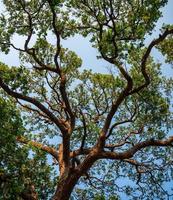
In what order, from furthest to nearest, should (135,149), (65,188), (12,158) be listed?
1. (135,149)
2. (65,188)
3. (12,158)

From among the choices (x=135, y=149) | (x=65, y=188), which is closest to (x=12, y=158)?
(x=65, y=188)

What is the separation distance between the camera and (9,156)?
1510cm

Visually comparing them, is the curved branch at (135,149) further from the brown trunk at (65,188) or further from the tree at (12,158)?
the tree at (12,158)

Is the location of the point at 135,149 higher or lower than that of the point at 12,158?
higher

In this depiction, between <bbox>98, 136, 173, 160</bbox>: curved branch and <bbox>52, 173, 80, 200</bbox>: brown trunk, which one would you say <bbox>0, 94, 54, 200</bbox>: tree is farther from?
<bbox>98, 136, 173, 160</bbox>: curved branch

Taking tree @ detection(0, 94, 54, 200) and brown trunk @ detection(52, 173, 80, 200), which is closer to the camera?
tree @ detection(0, 94, 54, 200)

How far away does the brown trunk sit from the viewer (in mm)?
17453

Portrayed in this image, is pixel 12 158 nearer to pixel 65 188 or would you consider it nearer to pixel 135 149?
pixel 65 188

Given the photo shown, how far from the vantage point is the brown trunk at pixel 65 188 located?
57.3 feet

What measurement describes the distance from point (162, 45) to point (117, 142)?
7.11 metres

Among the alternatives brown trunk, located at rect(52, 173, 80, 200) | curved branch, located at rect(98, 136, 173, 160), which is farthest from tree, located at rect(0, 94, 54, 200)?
curved branch, located at rect(98, 136, 173, 160)

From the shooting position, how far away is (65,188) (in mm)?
17594

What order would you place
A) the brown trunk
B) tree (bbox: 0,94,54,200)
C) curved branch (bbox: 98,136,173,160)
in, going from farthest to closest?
curved branch (bbox: 98,136,173,160) → the brown trunk → tree (bbox: 0,94,54,200)

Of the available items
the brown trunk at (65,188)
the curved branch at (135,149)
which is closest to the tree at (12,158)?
the brown trunk at (65,188)
